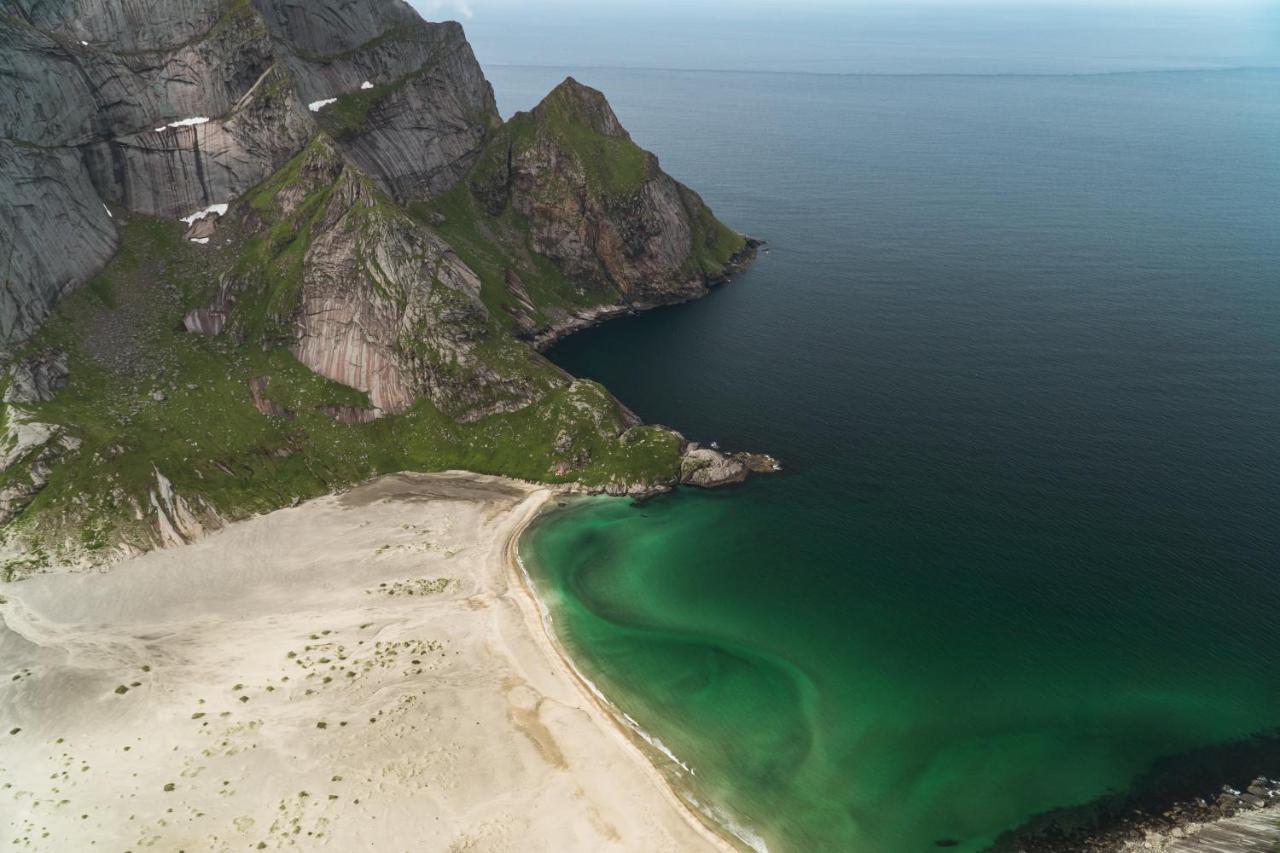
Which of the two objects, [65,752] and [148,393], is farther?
[148,393]

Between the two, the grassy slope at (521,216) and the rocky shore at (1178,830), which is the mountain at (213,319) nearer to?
the grassy slope at (521,216)

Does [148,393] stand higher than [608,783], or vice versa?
[148,393]

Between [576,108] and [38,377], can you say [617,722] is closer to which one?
[38,377]

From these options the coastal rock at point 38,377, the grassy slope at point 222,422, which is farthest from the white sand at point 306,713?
the coastal rock at point 38,377

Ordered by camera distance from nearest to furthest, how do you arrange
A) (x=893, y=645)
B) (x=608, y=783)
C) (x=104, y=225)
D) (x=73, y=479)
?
(x=608, y=783), (x=893, y=645), (x=73, y=479), (x=104, y=225)

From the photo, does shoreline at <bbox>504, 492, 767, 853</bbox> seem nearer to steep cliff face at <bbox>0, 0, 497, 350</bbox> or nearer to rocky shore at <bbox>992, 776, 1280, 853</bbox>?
rocky shore at <bbox>992, 776, 1280, 853</bbox>

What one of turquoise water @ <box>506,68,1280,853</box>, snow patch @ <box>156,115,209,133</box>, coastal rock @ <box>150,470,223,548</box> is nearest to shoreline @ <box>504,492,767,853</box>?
turquoise water @ <box>506,68,1280,853</box>

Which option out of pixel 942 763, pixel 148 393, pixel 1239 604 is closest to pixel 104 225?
pixel 148 393

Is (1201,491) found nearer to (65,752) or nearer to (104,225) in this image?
(65,752)

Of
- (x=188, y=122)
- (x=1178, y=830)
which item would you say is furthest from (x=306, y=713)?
(x=188, y=122)
